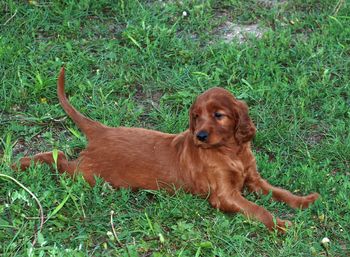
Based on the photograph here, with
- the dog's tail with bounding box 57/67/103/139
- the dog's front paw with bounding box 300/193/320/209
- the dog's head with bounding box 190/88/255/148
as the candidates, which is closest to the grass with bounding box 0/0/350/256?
the dog's front paw with bounding box 300/193/320/209

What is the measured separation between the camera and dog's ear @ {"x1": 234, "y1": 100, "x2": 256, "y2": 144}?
16.2 feet

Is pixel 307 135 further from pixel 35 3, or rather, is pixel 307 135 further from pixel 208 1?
pixel 35 3

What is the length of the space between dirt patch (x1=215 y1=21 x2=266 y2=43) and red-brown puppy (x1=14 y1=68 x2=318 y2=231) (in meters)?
1.96

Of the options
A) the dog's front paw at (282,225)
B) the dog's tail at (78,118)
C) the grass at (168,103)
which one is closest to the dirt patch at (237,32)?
the grass at (168,103)

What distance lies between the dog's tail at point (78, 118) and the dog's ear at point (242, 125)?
0.96 metres

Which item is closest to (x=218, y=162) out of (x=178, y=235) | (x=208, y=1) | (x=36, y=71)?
(x=178, y=235)

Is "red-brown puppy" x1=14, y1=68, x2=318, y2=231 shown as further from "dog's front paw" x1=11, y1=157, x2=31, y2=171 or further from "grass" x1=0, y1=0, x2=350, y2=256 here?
"dog's front paw" x1=11, y1=157, x2=31, y2=171

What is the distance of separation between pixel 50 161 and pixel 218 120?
1.22m

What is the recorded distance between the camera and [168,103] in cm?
619

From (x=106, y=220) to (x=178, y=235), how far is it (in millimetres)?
478

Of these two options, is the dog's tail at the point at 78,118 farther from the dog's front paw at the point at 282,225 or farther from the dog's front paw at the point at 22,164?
the dog's front paw at the point at 282,225

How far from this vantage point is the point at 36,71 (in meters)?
6.32

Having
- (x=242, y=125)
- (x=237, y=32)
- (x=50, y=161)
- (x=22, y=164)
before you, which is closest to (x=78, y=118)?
(x=50, y=161)

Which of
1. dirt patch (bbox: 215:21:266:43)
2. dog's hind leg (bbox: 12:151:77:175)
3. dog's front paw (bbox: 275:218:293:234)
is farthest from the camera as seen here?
dirt patch (bbox: 215:21:266:43)
